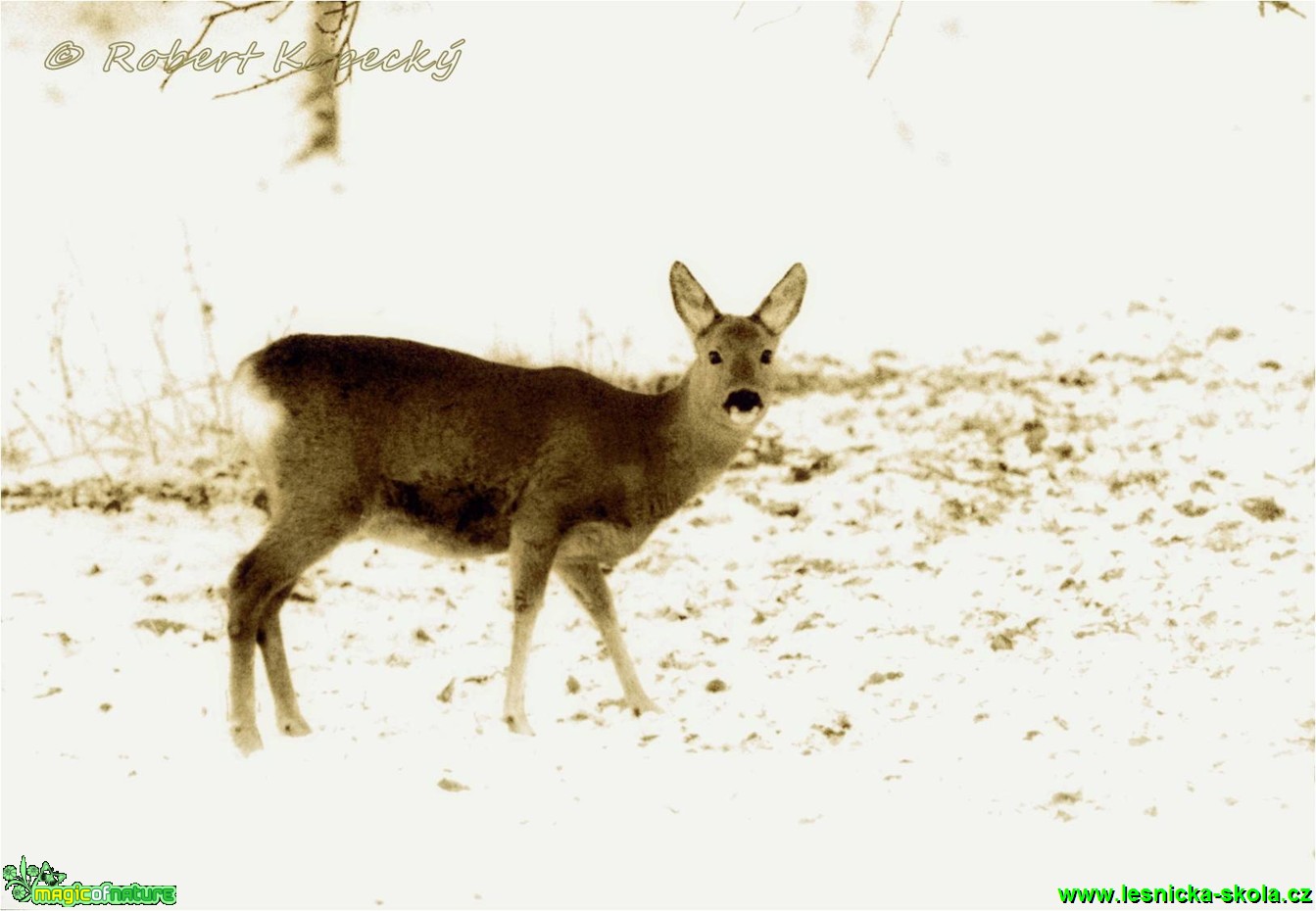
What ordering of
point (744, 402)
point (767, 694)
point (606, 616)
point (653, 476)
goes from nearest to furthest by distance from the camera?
point (744, 402) < point (653, 476) < point (606, 616) < point (767, 694)

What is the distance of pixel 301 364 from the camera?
249 inches

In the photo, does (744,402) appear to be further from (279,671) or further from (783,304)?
(279,671)

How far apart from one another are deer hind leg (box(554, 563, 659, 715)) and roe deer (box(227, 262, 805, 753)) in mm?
107

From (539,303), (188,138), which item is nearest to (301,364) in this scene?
(539,303)

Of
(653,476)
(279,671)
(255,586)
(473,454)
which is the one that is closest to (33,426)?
(279,671)

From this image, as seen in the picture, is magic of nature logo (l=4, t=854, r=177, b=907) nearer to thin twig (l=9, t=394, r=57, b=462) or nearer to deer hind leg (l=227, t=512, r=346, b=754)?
deer hind leg (l=227, t=512, r=346, b=754)

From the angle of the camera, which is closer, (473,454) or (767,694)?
(473,454)

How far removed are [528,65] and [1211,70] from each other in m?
7.52

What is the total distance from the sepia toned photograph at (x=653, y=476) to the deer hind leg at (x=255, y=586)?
0.02m

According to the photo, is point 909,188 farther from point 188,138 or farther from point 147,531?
point 147,531

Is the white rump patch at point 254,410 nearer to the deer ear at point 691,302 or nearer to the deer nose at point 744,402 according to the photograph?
the deer ear at point 691,302

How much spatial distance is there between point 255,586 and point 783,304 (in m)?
2.31

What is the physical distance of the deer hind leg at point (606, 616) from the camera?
6.87 meters

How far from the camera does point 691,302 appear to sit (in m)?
6.45
